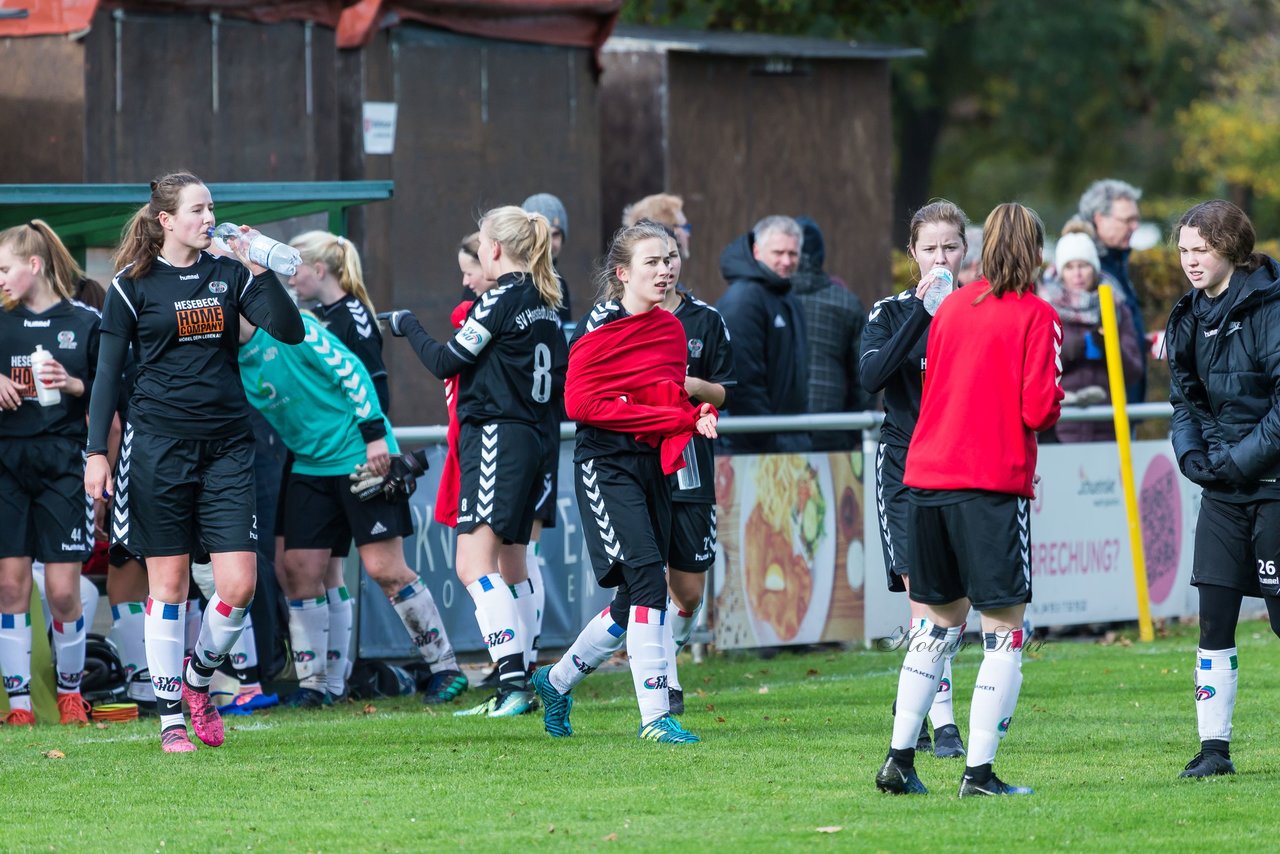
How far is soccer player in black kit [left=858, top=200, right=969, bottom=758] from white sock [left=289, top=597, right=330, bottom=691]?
3048 mm

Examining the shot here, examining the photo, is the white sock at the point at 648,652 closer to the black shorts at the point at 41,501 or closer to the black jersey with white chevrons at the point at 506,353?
the black jersey with white chevrons at the point at 506,353

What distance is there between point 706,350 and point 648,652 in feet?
5.20

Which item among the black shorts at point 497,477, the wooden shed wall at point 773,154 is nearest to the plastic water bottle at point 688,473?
the black shorts at point 497,477

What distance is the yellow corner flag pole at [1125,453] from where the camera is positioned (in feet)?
40.1

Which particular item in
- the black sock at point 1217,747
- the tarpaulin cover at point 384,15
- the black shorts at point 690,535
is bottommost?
the black sock at point 1217,747

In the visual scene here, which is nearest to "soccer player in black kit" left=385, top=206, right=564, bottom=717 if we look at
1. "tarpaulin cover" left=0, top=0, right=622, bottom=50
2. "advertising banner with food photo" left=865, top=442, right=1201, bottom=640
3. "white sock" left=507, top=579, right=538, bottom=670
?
"white sock" left=507, top=579, right=538, bottom=670

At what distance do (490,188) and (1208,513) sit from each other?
27.3ft

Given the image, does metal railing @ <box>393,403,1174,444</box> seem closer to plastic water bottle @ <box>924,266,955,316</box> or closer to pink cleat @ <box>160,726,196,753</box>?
pink cleat @ <box>160,726,196,753</box>

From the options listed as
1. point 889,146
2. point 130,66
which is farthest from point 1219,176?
point 130,66

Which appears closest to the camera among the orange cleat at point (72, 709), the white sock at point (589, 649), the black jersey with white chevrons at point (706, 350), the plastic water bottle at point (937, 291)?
the plastic water bottle at point (937, 291)

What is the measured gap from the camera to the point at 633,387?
8062mm

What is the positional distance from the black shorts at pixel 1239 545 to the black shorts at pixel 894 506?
110 cm

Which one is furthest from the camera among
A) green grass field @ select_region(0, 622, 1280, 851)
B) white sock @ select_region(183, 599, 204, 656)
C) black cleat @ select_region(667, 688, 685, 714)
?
white sock @ select_region(183, 599, 204, 656)

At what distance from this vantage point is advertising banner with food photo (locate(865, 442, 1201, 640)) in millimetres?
12477
